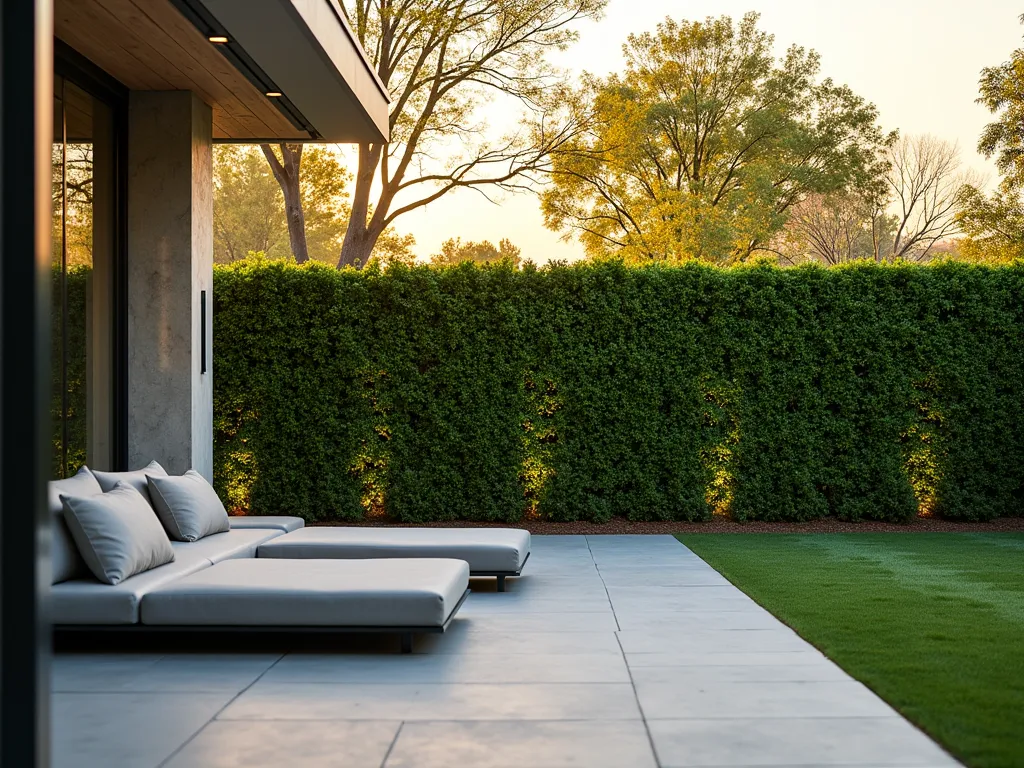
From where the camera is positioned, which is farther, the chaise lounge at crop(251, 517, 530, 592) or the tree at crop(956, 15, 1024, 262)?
the tree at crop(956, 15, 1024, 262)

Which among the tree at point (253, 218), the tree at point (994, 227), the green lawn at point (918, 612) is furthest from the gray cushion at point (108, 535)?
the tree at point (253, 218)

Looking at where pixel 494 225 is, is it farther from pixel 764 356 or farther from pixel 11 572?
pixel 11 572

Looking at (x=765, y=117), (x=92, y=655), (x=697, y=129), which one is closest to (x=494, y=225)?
(x=697, y=129)

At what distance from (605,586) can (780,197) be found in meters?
21.9

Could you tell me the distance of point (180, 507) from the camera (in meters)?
7.11

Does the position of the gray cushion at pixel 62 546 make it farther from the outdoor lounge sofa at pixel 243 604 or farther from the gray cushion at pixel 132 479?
the gray cushion at pixel 132 479

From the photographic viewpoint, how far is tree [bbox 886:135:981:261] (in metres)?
27.7

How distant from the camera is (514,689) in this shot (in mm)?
4629

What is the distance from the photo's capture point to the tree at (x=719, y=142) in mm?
25969

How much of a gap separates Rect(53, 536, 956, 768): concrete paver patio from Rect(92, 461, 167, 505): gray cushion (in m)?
1.39

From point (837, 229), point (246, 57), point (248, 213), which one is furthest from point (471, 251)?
point (246, 57)

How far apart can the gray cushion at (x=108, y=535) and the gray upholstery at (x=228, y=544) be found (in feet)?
2.71

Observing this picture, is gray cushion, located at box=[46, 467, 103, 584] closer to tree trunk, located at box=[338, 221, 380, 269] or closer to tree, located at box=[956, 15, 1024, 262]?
tree trunk, located at box=[338, 221, 380, 269]

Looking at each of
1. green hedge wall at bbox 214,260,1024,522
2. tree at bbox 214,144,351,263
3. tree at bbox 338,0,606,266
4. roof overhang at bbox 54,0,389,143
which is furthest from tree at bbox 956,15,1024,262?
roof overhang at bbox 54,0,389,143
